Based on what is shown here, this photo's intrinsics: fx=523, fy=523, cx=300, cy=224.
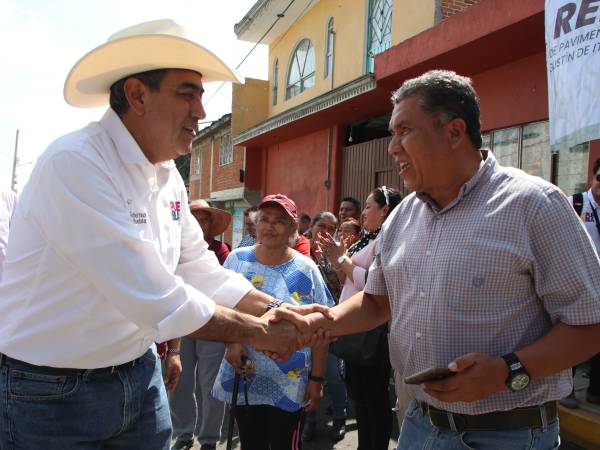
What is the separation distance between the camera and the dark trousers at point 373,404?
12.2ft

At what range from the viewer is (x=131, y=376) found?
2111mm

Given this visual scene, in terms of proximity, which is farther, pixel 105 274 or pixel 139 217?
pixel 139 217

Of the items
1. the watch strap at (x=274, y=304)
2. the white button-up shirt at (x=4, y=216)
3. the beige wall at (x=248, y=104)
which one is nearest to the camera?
the watch strap at (x=274, y=304)

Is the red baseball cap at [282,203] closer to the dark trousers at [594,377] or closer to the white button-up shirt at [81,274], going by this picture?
the white button-up shirt at [81,274]

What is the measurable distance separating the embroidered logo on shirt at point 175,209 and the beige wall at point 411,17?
719 cm

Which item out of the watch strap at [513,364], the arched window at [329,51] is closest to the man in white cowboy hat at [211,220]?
the watch strap at [513,364]

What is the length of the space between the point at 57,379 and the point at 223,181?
17.1m

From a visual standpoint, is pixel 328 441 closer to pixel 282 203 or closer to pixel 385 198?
pixel 385 198

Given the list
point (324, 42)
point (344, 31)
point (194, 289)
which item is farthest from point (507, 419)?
point (324, 42)

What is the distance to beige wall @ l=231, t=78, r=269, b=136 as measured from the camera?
15859 millimetres

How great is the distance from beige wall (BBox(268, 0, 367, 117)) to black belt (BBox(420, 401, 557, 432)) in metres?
9.81

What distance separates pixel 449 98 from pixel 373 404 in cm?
247

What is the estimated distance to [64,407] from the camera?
1.89m

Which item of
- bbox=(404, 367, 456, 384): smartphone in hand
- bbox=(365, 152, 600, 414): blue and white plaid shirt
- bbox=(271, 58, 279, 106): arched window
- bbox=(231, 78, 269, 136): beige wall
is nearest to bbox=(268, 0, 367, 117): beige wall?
bbox=(271, 58, 279, 106): arched window
